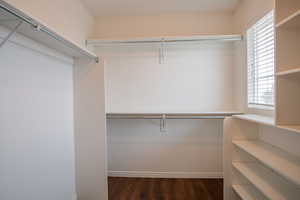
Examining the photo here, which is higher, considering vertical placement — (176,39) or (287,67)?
(176,39)

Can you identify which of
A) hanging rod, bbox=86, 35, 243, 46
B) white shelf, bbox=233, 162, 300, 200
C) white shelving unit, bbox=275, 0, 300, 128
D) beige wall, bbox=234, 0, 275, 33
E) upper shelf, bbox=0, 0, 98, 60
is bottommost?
white shelf, bbox=233, 162, 300, 200

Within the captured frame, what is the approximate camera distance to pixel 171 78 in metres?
2.69

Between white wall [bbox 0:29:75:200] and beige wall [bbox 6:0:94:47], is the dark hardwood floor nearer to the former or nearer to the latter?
white wall [bbox 0:29:75:200]

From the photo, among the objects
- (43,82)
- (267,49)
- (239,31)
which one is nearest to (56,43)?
(43,82)

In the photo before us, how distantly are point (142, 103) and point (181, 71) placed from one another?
0.75m

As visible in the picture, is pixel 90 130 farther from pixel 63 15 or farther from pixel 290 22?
pixel 290 22

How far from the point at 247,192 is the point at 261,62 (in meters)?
1.36

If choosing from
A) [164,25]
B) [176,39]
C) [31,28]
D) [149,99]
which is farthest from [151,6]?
[31,28]

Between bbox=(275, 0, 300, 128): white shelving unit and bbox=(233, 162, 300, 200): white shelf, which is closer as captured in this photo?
bbox=(275, 0, 300, 128): white shelving unit

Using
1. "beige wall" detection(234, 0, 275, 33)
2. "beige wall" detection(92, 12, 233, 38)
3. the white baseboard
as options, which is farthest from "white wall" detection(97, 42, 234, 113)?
the white baseboard

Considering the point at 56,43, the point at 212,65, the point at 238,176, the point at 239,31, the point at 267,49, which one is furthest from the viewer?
the point at 212,65

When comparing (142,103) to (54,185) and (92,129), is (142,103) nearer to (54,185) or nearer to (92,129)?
(92,129)

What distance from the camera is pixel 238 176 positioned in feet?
6.43

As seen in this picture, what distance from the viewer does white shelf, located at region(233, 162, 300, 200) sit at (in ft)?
4.49
